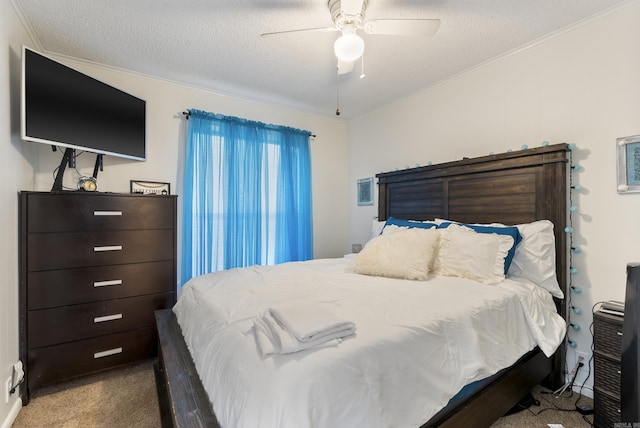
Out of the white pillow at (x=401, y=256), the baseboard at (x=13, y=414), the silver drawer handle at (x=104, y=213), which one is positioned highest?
the silver drawer handle at (x=104, y=213)

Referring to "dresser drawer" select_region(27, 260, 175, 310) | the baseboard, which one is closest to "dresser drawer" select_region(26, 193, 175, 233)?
"dresser drawer" select_region(27, 260, 175, 310)

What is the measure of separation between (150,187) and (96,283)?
0.97m

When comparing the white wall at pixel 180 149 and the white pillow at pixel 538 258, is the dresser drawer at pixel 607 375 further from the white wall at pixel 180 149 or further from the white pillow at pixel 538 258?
the white wall at pixel 180 149

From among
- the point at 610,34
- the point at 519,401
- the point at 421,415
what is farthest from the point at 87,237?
the point at 610,34

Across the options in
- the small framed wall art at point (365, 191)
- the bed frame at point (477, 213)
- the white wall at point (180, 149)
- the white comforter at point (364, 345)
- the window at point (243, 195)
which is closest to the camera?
the white comforter at point (364, 345)

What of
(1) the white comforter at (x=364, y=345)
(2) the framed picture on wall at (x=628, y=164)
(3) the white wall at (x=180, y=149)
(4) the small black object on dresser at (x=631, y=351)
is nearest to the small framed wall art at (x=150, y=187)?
(3) the white wall at (x=180, y=149)

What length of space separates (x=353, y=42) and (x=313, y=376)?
5.24 feet

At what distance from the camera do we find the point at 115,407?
5.92ft

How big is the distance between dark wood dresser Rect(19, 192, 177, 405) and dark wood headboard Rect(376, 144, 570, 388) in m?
2.27

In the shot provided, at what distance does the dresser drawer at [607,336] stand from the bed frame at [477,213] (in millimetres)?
333

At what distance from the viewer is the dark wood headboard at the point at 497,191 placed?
78.2 inches

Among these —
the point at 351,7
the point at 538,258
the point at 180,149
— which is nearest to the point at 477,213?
the point at 538,258

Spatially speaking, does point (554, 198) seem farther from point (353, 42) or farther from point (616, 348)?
point (353, 42)

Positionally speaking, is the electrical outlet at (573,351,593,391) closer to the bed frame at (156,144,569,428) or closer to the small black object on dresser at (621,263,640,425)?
the bed frame at (156,144,569,428)
